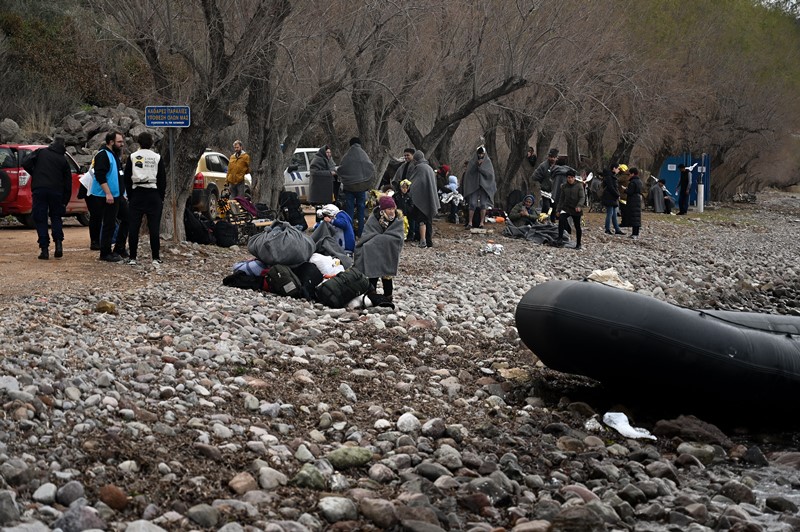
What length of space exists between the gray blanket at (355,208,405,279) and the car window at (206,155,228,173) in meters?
13.5

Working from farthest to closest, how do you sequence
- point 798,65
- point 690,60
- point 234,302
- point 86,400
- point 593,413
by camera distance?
point 798,65, point 690,60, point 234,302, point 593,413, point 86,400

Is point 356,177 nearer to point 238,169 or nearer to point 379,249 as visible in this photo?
point 238,169

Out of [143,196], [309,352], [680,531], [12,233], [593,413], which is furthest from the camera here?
[12,233]

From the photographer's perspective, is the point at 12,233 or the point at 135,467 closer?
the point at 135,467

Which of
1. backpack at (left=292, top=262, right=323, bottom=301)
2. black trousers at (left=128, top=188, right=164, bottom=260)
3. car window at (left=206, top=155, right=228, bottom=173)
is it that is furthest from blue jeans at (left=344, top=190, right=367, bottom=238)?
backpack at (left=292, top=262, right=323, bottom=301)

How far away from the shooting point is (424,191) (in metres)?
20.5

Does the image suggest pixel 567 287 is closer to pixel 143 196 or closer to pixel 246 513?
pixel 246 513

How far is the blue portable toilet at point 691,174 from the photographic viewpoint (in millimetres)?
44519

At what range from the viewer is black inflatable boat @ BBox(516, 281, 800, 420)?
29.5ft

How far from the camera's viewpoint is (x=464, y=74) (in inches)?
957

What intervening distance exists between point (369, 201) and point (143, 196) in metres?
8.97

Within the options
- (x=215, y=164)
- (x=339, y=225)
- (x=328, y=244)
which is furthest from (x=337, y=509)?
(x=215, y=164)

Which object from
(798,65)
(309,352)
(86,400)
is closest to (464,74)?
(309,352)

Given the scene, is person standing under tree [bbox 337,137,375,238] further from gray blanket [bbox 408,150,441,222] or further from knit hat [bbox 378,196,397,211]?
knit hat [bbox 378,196,397,211]
